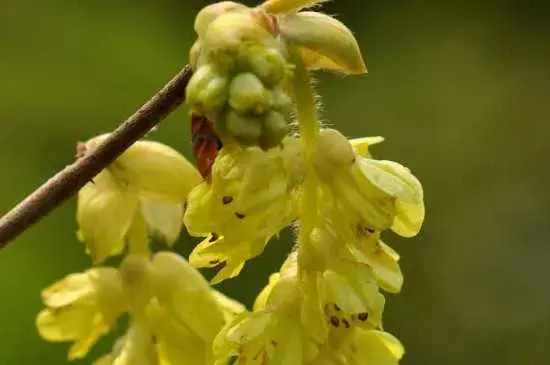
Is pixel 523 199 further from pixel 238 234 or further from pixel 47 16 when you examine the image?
pixel 238 234

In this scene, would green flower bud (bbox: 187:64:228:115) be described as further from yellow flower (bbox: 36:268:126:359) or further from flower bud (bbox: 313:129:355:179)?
yellow flower (bbox: 36:268:126:359)

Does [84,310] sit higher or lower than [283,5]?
lower

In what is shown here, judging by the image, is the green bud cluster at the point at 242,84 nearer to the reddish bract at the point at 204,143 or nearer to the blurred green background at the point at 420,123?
the reddish bract at the point at 204,143

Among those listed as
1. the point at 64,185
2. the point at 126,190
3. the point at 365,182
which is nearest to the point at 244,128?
the point at 365,182

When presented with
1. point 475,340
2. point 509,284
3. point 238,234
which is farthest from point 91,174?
point 509,284

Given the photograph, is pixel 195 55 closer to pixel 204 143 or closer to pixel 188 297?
pixel 204 143
